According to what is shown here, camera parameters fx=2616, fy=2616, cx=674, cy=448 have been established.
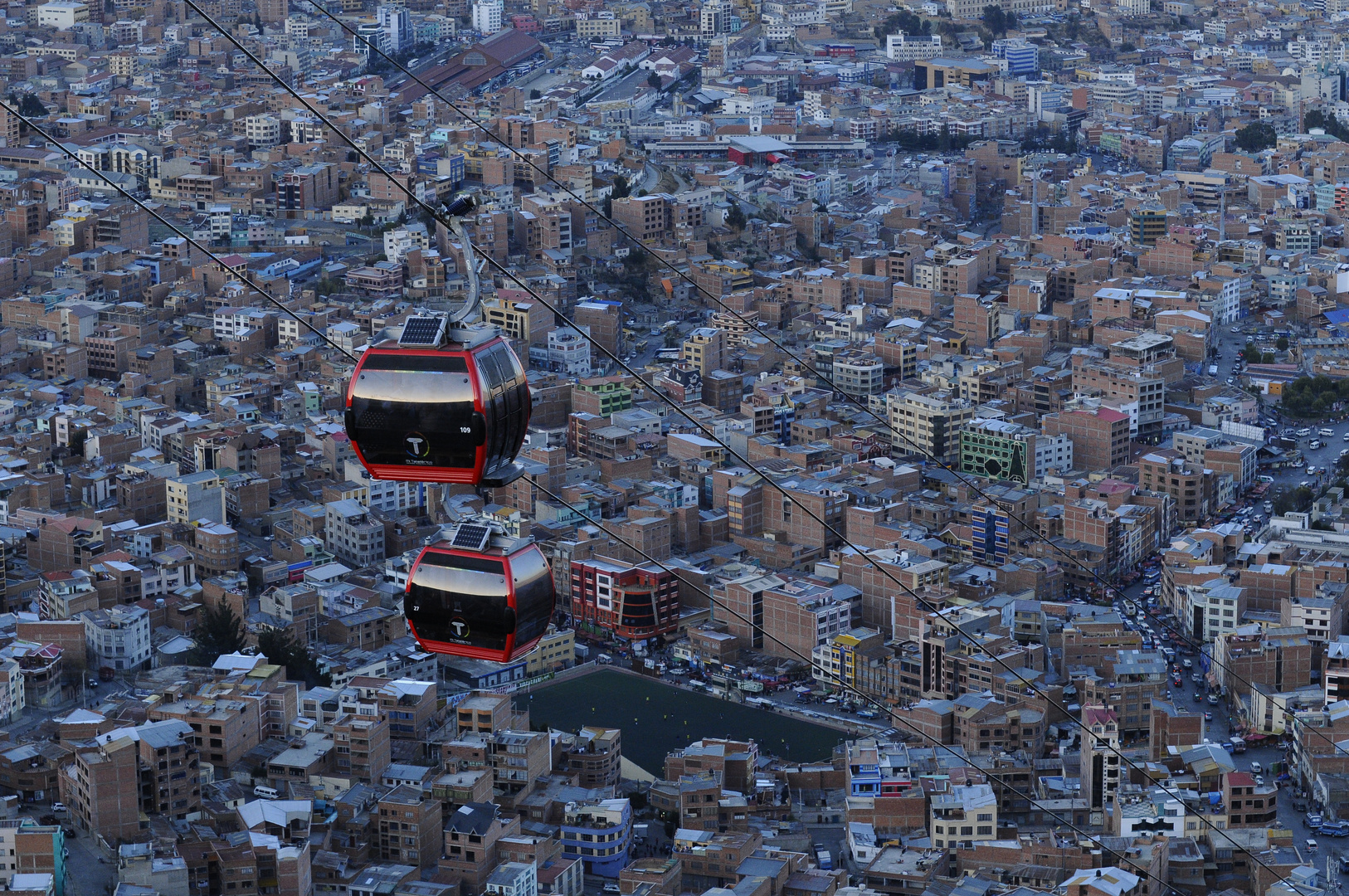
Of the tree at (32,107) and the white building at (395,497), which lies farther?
the tree at (32,107)

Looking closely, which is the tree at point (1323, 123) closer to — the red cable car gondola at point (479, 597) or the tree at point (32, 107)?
the tree at point (32, 107)

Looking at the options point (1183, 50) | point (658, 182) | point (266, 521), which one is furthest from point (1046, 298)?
point (1183, 50)

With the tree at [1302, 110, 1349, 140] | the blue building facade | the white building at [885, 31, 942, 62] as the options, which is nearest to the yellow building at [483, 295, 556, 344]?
the blue building facade

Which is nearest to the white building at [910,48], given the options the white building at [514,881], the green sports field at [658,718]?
the green sports field at [658,718]

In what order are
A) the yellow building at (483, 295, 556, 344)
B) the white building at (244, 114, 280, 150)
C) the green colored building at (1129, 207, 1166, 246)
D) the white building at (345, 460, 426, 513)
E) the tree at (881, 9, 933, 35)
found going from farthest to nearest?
1. the tree at (881, 9, 933, 35)
2. the white building at (244, 114, 280, 150)
3. the green colored building at (1129, 207, 1166, 246)
4. the yellow building at (483, 295, 556, 344)
5. the white building at (345, 460, 426, 513)

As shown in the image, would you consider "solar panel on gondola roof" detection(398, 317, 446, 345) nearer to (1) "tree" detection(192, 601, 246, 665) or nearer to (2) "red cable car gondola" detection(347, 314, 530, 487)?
(2) "red cable car gondola" detection(347, 314, 530, 487)

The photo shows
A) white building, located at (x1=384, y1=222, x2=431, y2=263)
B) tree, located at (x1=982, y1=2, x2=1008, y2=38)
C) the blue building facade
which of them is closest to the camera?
the blue building facade
